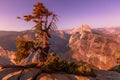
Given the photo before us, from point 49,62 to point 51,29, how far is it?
22.7 ft

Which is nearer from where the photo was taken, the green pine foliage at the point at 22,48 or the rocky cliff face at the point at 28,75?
the rocky cliff face at the point at 28,75

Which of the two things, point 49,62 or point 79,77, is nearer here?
point 79,77

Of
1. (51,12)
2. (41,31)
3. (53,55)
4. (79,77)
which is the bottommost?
(79,77)

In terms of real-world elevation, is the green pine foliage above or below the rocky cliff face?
above

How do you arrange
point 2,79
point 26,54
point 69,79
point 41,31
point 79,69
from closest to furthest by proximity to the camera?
point 2,79 < point 69,79 < point 79,69 < point 26,54 < point 41,31

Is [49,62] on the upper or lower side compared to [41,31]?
lower

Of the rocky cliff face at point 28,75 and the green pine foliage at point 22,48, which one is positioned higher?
the green pine foliage at point 22,48

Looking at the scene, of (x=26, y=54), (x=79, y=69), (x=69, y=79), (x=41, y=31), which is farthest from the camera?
(x=41, y=31)

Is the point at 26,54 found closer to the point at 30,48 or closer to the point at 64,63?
the point at 30,48

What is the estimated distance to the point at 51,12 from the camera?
3322 cm

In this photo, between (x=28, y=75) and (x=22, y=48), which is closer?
(x=28, y=75)

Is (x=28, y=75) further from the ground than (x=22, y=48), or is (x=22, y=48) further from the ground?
(x=22, y=48)

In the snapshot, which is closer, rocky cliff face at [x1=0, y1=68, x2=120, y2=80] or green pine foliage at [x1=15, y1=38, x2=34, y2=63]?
rocky cliff face at [x1=0, y1=68, x2=120, y2=80]

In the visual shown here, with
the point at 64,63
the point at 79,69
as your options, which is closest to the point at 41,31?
the point at 64,63
